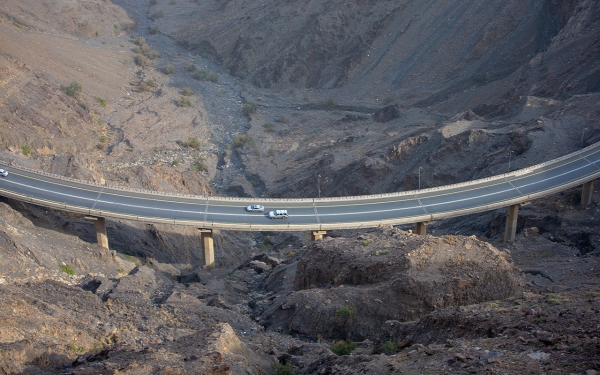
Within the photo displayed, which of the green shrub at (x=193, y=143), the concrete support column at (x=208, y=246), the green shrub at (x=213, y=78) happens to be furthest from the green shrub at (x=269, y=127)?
the concrete support column at (x=208, y=246)

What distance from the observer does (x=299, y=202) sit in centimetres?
4981

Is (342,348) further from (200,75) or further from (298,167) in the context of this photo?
(200,75)

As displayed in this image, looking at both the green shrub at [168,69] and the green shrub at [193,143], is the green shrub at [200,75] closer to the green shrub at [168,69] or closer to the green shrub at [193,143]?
the green shrub at [168,69]

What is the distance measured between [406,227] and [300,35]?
55.3 meters

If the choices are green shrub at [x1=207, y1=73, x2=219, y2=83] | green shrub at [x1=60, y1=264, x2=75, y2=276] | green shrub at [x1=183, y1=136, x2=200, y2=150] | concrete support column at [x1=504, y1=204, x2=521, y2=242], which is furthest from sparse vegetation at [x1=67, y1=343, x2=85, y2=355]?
green shrub at [x1=207, y1=73, x2=219, y2=83]

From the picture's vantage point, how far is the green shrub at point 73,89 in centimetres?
7788

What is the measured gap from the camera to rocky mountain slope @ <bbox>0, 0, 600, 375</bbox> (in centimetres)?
2511

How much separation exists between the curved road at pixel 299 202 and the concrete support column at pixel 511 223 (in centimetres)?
78

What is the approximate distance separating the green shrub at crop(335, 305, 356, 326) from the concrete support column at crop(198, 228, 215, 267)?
55.7ft

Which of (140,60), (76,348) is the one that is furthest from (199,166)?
(76,348)

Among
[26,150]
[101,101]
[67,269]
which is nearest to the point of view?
[67,269]

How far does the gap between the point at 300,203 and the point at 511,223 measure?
1455 centimetres

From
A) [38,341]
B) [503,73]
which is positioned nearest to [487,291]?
[38,341]

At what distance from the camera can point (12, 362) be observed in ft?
73.9
